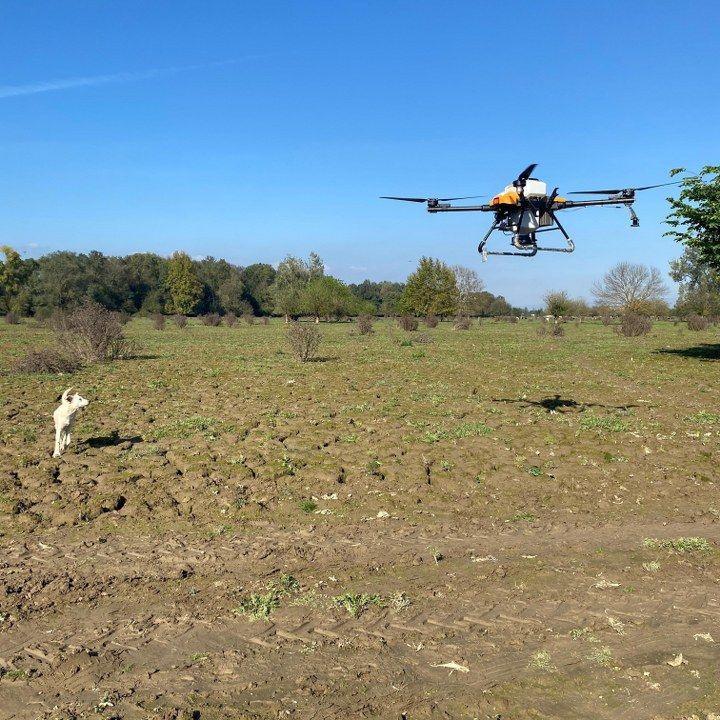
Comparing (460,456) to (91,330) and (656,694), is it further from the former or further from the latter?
(91,330)

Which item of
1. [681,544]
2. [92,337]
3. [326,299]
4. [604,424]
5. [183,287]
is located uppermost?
[183,287]

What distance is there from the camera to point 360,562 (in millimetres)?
6555

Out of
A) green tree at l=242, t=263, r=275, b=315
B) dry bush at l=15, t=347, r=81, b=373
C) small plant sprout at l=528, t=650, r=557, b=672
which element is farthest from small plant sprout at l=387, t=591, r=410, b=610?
green tree at l=242, t=263, r=275, b=315

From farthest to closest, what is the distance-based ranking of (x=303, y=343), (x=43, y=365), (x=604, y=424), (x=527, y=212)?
(x=303, y=343) < (x=43, y=365) < (x=604, y=424) < (x=527, y=212)

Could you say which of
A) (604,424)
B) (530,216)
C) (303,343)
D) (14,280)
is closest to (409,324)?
(303,343)

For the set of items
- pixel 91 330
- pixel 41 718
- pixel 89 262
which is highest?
pixel 89 262

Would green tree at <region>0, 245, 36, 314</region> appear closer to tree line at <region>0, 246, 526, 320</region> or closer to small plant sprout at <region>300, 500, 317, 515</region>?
tree line at <region>0, 246, 526, 320</region>

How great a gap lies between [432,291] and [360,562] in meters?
62.6

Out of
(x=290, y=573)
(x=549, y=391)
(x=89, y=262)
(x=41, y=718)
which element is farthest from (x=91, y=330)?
(x=89, y=262)

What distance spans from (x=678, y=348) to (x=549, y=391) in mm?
18803

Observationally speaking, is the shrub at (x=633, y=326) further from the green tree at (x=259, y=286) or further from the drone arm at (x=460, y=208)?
the green tree at (x=259, y=286)

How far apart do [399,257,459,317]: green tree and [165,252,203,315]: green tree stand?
36.6 meters

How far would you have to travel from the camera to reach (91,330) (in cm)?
2328

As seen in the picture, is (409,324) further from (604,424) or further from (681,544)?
(681,544)
